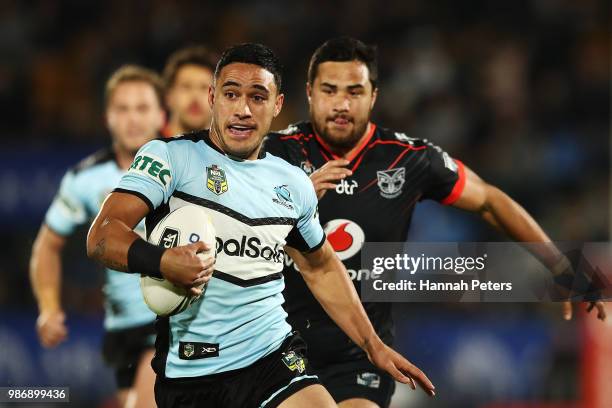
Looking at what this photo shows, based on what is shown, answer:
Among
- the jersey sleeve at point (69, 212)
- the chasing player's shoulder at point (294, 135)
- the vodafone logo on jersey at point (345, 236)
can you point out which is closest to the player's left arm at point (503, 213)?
the vodafone logo on jersey at point (345, 236)

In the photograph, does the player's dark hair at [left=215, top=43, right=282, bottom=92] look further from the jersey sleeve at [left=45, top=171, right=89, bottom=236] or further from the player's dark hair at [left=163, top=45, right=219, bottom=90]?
the jersey sleeve at [left=45, top=171, right=89, bottom=236]

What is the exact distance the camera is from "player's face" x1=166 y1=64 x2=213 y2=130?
677 cm

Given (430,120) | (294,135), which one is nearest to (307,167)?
(294,135)

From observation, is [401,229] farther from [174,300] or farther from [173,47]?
[173,47]

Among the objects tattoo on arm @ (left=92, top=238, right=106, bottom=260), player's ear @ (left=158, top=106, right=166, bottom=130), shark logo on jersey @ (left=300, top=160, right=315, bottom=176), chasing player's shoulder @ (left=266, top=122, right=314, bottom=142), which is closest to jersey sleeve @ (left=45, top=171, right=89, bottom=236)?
player's ear @ (left=158, top=106, right=166, bottom=130)

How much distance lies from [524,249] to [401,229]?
66cm

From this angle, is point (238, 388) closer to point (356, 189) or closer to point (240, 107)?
point (240, 107)

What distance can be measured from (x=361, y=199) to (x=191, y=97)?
6.64ft

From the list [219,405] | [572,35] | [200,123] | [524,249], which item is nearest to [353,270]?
[524,249]

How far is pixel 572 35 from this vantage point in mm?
10797

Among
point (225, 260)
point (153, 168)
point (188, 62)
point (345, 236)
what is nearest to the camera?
point (153, 168)

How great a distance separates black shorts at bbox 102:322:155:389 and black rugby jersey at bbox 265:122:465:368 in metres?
1.66

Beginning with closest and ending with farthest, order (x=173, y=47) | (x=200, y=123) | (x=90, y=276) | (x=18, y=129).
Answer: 1. (x=200, y=123)
2. (x=90, y=276)
3. (x=18, y=129)
4. (x=173, y=47)

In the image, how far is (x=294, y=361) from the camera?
4129 mm
